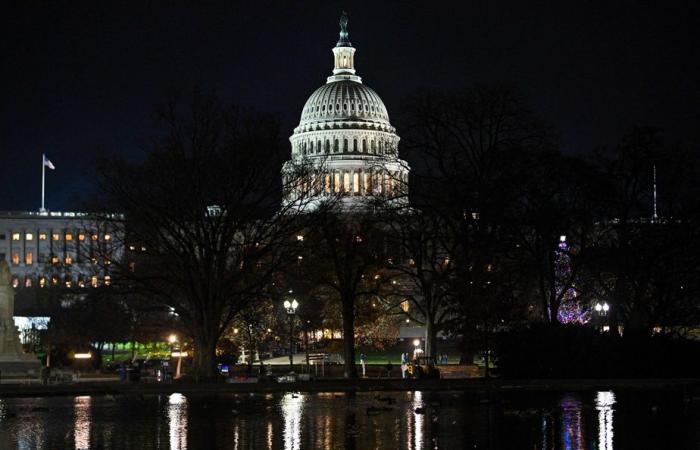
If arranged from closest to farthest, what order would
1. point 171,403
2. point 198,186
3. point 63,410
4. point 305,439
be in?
point 305,439
point 63,410
point 171,403
point 198,186

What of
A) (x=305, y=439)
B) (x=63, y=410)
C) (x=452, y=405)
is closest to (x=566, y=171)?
(x=452, y=405)

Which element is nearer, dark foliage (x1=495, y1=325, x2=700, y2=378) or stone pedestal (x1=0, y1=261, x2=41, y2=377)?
dark foliage (x1=495, y1=325, x2=700, y2=378)

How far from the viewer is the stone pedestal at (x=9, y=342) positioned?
181ft

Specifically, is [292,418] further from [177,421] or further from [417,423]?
[417,423]

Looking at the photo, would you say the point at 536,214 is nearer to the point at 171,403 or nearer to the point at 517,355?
the point at 517,355

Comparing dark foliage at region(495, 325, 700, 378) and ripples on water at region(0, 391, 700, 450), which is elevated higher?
dark foliage at region(495, 325, 700, 378)

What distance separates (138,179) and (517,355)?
1736cm

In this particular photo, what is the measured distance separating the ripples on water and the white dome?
498ft

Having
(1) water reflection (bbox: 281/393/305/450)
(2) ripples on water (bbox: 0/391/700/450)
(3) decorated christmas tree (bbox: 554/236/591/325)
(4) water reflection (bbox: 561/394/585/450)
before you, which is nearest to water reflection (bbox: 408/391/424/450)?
(2) ripples on water (bbox: 0/391/700/450)

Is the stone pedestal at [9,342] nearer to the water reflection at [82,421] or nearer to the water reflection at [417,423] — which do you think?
the water reflection at [82,421]

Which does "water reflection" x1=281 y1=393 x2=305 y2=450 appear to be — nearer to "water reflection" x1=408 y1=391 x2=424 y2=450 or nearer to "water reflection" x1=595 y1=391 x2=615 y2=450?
"water reflection" x1=408 y1=391 x2=424 y2=450

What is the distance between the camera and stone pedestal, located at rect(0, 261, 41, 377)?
5506 centimetres

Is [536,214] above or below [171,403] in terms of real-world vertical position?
above

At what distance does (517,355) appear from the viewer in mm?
50219
